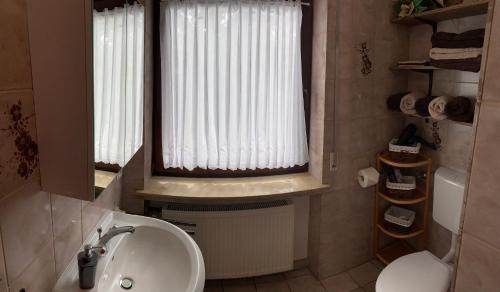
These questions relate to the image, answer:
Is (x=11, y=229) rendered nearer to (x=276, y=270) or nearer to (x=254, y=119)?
(x=254, y=119)

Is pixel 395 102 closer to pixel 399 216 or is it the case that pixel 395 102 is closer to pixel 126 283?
pixel 399 216

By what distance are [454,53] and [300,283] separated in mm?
1685

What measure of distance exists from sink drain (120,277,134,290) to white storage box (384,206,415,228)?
1760 millimetres

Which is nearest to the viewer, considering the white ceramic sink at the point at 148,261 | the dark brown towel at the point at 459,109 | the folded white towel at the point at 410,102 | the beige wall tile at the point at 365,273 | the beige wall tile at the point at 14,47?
the beige wall tile at the point at 14,47

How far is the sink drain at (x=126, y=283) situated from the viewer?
1.14m

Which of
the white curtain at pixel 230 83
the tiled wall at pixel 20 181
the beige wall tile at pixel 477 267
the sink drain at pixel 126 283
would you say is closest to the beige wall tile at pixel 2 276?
the tiled wall at pixel 20 181

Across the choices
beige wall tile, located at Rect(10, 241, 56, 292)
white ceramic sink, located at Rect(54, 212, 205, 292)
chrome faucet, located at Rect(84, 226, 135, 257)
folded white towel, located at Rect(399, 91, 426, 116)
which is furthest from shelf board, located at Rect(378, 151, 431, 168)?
beige wall tile, located at Rect(10, 241, 56, 292)

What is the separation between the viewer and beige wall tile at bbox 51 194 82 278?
869mm

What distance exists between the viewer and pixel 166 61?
185 cm

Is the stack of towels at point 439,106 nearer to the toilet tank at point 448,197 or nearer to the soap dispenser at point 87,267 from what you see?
the toilet tank at point 448,197

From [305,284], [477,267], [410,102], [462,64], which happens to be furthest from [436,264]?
[477,267]

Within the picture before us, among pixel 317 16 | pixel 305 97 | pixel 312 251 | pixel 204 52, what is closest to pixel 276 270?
pixel 312 251

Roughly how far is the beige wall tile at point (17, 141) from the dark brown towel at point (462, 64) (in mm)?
1795

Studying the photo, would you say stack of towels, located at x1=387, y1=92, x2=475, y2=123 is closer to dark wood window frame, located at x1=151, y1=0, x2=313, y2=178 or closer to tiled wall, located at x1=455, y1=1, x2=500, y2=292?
dark wood window frame, located at x1=151, y1=0, x2=313, y2=178
